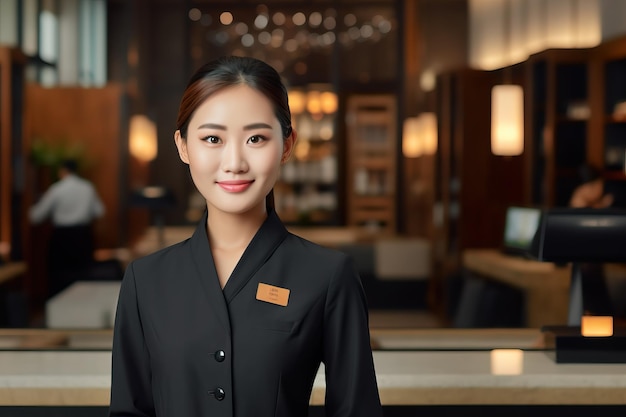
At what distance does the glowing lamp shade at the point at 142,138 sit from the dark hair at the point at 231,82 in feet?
30.5

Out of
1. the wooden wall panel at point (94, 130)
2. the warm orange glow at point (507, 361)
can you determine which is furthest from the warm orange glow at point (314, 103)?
the warm orange glow at point (507, 361)

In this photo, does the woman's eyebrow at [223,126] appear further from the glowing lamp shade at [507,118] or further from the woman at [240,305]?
the glowing lamp shade at [507,118]

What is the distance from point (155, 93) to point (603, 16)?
6.24 metres

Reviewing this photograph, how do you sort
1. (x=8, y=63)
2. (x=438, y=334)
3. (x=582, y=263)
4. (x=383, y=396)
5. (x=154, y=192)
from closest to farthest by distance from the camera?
1. (x=383, y=396)
2. (x=582, y=263)
3. (x=438, y=334)
4. (x=8, y=63)
5. (x=154, y=192)

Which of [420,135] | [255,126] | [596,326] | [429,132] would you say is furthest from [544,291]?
[420,135]

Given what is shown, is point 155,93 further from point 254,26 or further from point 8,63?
point 8,63

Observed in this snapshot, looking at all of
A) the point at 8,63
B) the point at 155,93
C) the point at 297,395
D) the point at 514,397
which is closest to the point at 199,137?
the point at 297,395

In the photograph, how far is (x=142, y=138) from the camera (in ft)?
37.1

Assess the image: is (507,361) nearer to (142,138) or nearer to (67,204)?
(67,204)

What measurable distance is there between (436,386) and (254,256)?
87cm

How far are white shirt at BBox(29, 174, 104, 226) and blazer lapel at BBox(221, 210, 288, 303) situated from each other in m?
7.80

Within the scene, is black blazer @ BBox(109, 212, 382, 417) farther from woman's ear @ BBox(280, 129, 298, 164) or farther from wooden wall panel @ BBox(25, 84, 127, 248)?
wooden wall panel @ BBox(25, 84, 127, 248)

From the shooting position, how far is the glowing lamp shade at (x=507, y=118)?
8.65 meters

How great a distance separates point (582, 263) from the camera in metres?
2.62
